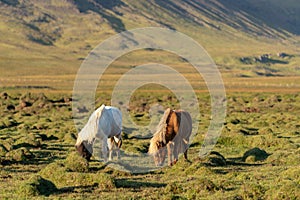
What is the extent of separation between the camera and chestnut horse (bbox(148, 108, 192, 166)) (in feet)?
68.3

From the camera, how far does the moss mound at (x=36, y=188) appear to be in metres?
14.7

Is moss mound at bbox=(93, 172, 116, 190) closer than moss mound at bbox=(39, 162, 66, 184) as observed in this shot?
Yes

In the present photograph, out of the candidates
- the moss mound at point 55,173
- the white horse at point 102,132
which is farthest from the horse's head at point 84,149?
the moss mound at point 55,173

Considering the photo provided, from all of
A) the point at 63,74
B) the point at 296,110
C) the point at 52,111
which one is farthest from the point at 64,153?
the point at 63,74

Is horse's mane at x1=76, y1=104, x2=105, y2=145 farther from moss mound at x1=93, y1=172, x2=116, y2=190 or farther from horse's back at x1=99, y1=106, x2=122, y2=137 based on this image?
moss mound at x1=93, y1=172, x2=116, y2=190

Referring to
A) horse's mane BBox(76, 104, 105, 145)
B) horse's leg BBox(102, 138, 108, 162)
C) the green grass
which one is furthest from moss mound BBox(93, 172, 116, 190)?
horse's leg BBox(102, 138, 108, 162)

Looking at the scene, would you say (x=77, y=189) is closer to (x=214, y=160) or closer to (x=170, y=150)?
(x=170, y=150)

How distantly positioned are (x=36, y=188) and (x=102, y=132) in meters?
7.12

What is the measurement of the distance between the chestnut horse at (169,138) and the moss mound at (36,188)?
6.01 m

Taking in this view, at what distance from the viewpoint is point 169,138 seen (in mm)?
21156

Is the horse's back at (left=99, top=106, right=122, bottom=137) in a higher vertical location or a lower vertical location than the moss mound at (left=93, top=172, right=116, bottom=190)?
higher

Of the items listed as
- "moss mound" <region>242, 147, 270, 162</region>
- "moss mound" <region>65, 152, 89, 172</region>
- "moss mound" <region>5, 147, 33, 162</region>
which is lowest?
"moss mound" <region>5, 147, 33, 162</region>

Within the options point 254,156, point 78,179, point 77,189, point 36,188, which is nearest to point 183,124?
point 254,156

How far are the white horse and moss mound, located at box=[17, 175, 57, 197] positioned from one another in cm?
492
